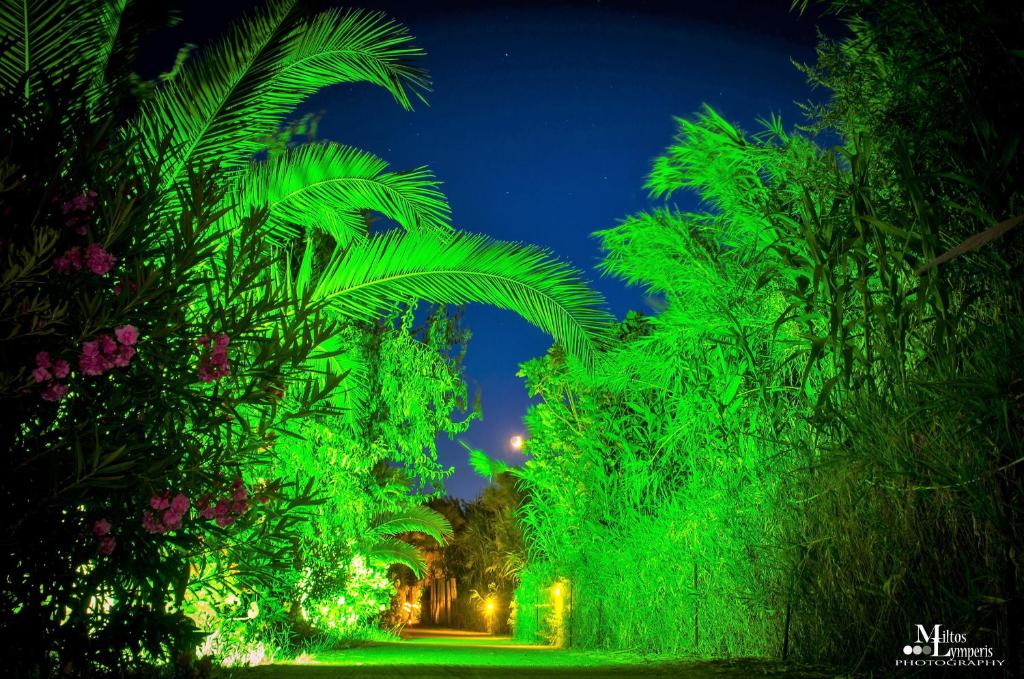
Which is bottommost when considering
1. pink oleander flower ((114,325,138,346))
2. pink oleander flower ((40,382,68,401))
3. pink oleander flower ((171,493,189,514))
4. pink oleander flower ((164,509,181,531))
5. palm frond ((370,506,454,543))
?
palm frond ((370,506,454,543))

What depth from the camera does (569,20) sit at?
1570 centimetres

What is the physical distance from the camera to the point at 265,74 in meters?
5.23

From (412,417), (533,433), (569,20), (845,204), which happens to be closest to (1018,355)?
(845,204)

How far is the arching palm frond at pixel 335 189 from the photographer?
607cm

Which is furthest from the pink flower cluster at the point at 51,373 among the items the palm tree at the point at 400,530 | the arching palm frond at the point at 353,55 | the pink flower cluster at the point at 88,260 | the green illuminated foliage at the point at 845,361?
the palm tree at the point at 400,530

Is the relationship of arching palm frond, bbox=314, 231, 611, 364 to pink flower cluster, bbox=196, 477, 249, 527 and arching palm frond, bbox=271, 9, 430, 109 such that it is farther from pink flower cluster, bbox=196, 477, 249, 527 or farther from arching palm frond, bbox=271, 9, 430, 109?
pink flower cluster, bbox=196, 477, 249, 527

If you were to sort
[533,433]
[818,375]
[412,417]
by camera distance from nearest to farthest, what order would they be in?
[818,375], [412,417], [533,433]

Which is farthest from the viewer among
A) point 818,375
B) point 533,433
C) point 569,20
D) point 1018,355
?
point 569,20

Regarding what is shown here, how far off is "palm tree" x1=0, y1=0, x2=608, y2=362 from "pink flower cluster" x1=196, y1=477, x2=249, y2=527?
1748 millimetres

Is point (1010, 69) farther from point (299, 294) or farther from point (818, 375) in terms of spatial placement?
point (299, 294)

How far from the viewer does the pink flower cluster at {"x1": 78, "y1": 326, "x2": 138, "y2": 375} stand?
9.44 feet

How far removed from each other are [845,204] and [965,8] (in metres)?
1.24

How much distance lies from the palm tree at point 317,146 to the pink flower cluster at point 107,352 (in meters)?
1.50

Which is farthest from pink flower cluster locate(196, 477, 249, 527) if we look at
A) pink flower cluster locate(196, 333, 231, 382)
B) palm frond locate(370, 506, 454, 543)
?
palm frond locate(370, 506, 454, 543)
